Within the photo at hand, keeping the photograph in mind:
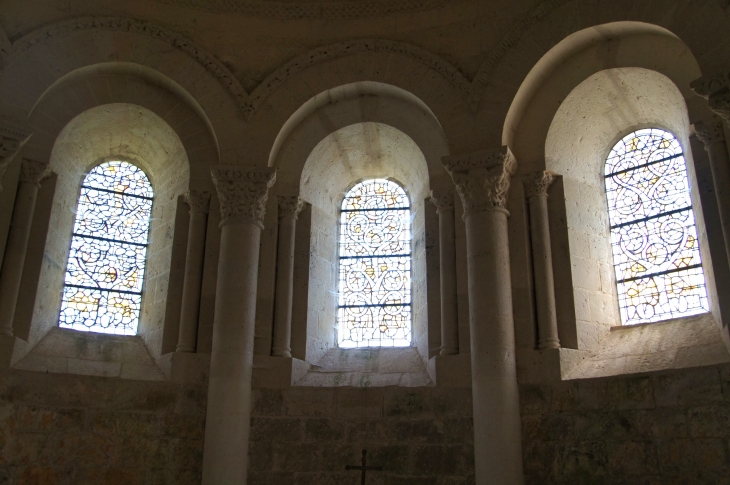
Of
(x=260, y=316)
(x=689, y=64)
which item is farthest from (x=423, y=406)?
(x=689, y=64)

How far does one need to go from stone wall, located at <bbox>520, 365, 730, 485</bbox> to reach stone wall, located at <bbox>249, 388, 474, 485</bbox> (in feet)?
3.00

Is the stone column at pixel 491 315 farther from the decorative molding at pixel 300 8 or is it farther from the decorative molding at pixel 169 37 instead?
the decorative molding at pixel 169 37

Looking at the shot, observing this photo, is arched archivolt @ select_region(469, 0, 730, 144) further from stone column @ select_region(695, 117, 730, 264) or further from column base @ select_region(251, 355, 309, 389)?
column base @ select_region(251, 355, 309, 389)

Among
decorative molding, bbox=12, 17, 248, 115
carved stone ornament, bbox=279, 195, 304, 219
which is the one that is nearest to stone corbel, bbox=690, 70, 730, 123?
carved stone ornament, bbox=279, 195, 304, 219

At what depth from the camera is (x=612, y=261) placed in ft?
32.9

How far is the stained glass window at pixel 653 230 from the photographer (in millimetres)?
9383

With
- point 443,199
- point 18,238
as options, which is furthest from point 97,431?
point 443,199

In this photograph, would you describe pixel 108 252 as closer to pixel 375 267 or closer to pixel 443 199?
pixel 375 267

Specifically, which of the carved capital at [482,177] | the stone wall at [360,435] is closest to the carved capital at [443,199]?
the carved capital at [482,177]

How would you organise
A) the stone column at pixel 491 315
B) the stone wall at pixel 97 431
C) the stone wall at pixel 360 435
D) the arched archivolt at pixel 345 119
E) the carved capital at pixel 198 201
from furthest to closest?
1. the arched archivolt at pixel 345 119
2. the carved capital at pixel 198 201
3. the stone wall at pixel 360 435
4. the stone wall at pixel 97 431
5. the stone column at pixel 491 315

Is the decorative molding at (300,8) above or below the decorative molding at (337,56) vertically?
above

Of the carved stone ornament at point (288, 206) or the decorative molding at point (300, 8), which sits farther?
the decorative molding at point (300, 8)

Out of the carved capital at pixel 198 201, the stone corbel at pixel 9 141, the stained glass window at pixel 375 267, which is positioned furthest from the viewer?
the stained glass window at pixel 375 267

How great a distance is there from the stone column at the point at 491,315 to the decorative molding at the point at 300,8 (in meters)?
2.67
